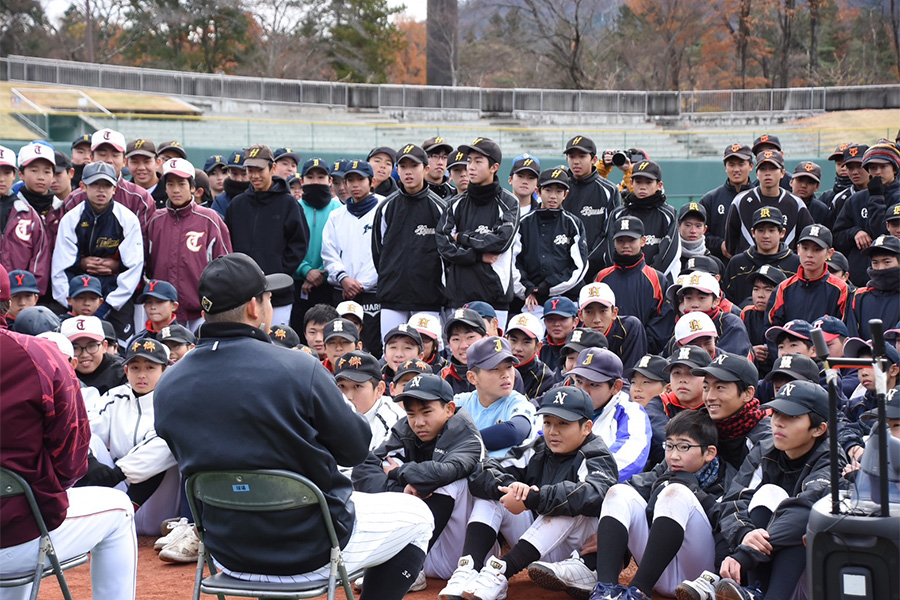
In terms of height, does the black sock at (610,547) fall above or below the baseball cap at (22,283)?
below

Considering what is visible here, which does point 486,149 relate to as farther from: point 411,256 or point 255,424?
point 255,424

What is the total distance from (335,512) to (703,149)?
63.9 ft

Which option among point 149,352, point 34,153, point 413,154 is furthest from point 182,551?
point 34,153

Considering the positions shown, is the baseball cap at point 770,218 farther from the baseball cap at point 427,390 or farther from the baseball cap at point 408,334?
the baseball cap at point 427,390

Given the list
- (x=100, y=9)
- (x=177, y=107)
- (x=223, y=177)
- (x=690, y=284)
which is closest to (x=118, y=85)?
(x=177, y=107)

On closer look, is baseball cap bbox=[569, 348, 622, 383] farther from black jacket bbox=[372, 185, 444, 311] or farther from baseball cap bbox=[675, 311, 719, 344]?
black jacket bbox=[372, 185, 444, 311]

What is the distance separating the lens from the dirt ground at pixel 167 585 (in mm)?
5020

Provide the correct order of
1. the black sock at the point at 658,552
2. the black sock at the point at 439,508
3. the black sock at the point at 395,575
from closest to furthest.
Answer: the black sock at the point at 395,575 → the black sock at the point at 658,552 → the black sock at the point at 439,508

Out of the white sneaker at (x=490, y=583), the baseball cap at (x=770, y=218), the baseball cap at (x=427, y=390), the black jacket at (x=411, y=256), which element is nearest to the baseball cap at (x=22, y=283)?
the black jacket at (x=411, y=256)

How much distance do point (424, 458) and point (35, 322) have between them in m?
3.07

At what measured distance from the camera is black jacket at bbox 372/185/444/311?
8227mm

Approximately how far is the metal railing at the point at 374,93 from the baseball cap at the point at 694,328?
26.8 meters

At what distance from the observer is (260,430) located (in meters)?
3.42

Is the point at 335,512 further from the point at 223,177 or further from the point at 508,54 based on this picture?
the point at 508,54
